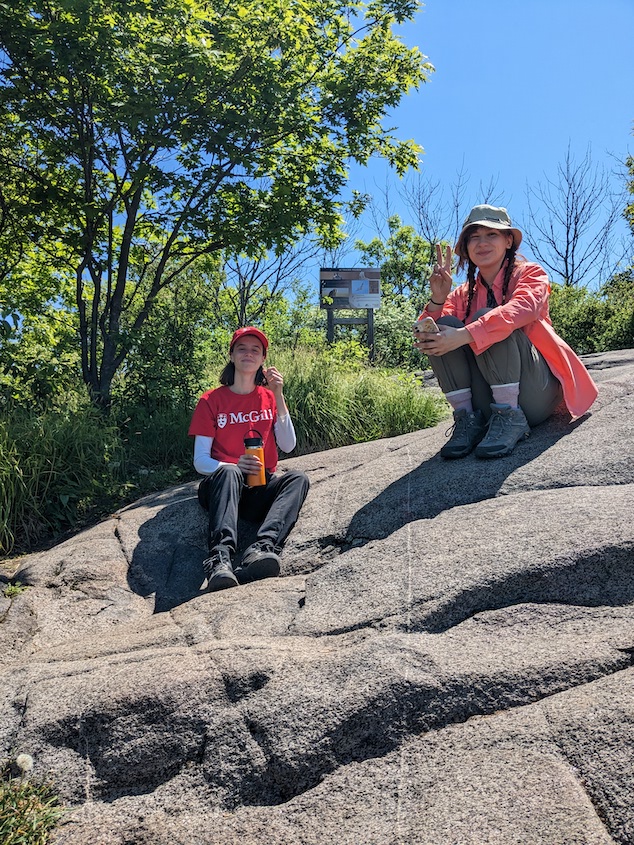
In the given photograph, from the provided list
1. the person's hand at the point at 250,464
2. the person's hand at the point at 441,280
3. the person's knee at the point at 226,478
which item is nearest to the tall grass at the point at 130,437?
the person's knee at the point at 226,478

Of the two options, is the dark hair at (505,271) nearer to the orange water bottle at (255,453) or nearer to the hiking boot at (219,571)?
the orange water bottle at (255,453)

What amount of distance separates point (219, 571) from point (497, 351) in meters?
1.88

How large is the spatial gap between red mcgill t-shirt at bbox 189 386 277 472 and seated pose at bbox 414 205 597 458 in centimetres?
114

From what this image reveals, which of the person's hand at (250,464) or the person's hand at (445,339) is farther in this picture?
the person's hand at (250,464)

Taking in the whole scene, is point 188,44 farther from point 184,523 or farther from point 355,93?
point 184,523

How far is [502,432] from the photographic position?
12.5ft

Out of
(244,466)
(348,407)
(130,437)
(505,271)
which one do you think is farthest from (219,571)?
(348,407)

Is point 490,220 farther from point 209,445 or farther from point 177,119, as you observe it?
point 177,119

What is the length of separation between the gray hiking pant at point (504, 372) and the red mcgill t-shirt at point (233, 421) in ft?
3.87

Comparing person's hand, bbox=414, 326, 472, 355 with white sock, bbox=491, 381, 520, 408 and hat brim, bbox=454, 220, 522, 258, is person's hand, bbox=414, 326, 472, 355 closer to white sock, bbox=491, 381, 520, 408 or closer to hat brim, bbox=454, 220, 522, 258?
white sock, bbox=491, 381, 520, 408

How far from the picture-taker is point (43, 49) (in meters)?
5.92

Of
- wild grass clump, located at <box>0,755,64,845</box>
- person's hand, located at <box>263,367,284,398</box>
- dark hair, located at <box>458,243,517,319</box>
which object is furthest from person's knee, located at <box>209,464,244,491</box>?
wild grass clump, located at <box>0,755,64,845</box>

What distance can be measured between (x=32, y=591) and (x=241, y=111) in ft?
16.6

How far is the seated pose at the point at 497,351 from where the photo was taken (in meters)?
3.70
